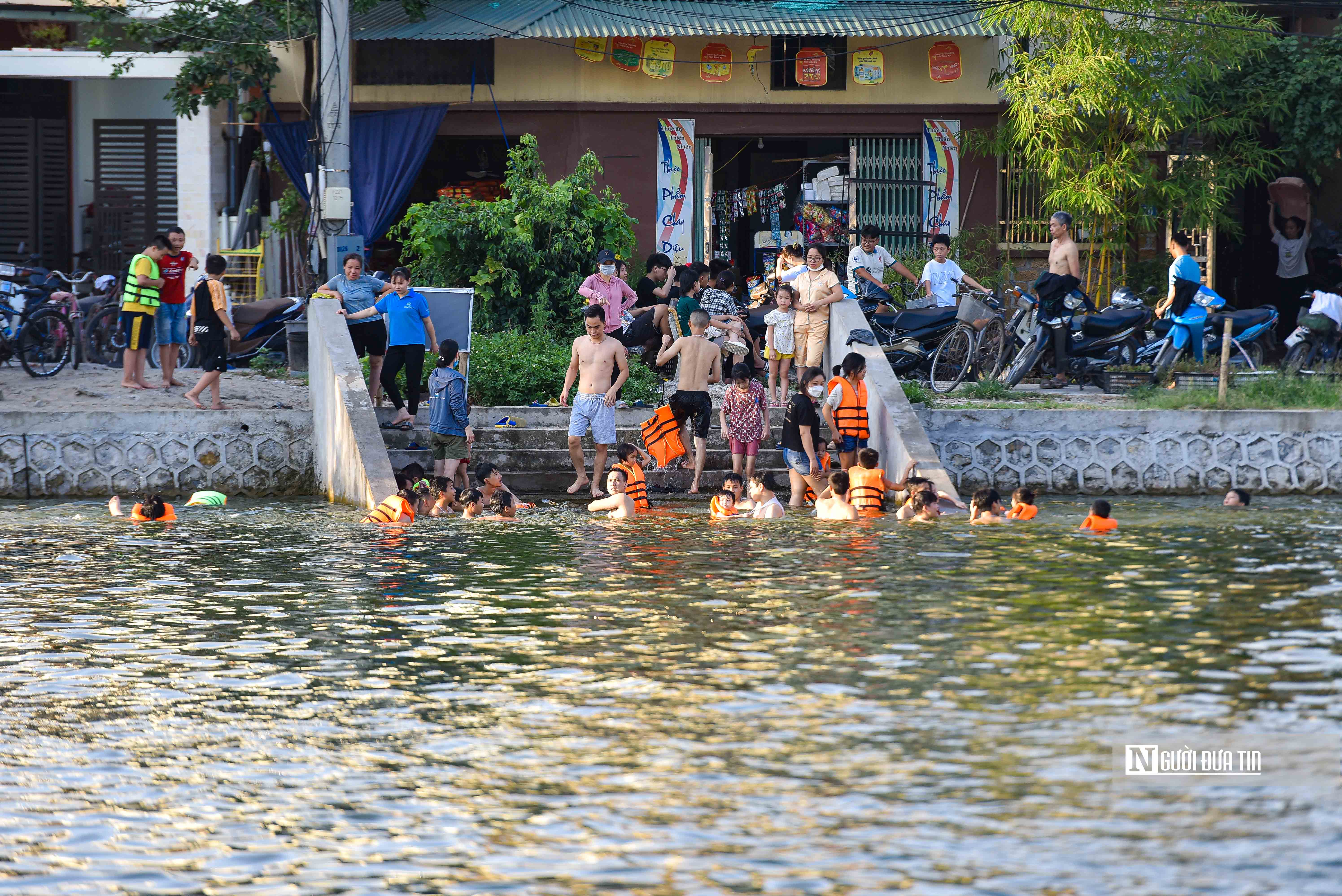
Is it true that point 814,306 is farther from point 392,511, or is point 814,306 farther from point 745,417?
point 392,511

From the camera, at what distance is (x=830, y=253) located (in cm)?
2294

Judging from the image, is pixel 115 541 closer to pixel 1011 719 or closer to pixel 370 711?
pixel 370 711

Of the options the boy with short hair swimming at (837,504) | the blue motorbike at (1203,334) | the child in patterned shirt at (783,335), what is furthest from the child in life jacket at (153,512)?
the blue motorbike at (1203,334)

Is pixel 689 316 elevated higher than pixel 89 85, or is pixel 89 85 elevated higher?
pixel 89 85

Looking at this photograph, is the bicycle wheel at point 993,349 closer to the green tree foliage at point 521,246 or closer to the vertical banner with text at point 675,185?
the green tree foliage at point 521,246

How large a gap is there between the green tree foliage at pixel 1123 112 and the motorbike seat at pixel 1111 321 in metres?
2.75

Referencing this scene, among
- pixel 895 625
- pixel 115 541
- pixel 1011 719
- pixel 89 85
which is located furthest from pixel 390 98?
pixel 1011 719

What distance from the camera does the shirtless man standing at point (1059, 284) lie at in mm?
17734

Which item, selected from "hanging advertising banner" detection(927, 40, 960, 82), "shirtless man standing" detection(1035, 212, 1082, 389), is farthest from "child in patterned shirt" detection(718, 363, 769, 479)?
"hanging advertising banner" detection(927, 40, 960, 82)

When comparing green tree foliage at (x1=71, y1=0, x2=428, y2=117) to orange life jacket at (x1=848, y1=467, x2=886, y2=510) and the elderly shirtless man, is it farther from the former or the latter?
orange life jacket at (x1=848, y1=467, x2=886, y2=510)

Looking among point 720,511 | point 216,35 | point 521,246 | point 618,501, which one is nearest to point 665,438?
point 618,501

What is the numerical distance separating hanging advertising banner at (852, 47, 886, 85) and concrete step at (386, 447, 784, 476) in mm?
8126

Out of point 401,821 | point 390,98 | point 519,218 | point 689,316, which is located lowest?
point 401,821

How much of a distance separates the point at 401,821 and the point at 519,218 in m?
14.0
